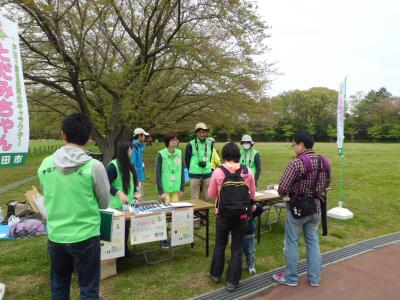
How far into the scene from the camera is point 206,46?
38.2 feet

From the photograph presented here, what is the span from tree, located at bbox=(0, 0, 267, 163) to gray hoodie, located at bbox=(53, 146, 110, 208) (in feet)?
26.4

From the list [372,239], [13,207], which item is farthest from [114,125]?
[372,239]

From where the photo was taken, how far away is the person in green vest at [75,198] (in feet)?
7.53

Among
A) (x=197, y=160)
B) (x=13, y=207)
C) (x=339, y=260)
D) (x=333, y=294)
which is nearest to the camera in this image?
(x=333, y=294)

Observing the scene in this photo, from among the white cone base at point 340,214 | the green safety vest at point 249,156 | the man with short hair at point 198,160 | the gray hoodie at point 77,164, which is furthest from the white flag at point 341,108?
the gray hoodie at point 77,164

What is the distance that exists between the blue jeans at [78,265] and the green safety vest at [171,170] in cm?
269

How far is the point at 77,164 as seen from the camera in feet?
7.43

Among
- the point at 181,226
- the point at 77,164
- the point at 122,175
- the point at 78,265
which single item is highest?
the point at 77,164

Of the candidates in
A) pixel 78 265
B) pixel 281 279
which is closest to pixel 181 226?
pixel 281 279

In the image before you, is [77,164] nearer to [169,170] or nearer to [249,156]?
[169,170]

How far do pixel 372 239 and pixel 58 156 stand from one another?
17.6 feet

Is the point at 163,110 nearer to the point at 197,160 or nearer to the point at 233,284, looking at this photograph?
the point at 197,160

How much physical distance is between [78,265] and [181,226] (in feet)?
6.96

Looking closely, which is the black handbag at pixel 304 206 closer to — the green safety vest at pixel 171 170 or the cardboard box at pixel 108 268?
the green safety vest at pixel 171 170
